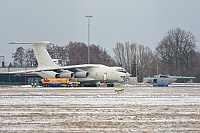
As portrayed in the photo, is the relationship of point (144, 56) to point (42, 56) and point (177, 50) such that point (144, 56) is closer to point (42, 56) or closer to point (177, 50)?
point (177, 50)

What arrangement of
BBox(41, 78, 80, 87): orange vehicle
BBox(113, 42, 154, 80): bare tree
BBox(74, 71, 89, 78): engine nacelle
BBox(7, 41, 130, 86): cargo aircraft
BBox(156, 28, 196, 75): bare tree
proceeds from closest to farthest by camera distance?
BBox(7, 41, 130, 86): cargo aircraft, BBox(41, 78, 80, 87): orange vehicle, BBox(74, 71, 89, 78): engine nacelle, BBox(156, 28, 196, 75): bare tree, BBox(113, 42, 154, 80): bare tree

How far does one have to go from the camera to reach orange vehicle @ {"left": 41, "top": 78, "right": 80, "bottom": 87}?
63.8 metres

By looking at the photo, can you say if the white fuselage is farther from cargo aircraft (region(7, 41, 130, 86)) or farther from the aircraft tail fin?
→ the aircraft tail fin

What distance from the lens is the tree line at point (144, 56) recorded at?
108 m

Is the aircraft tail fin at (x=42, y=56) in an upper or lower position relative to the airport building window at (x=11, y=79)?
upper

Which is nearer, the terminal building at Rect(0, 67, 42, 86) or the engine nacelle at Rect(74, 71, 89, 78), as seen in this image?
the engine nacelle at Rect(74, 71, 89, 78)

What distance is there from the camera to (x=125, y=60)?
127688mm

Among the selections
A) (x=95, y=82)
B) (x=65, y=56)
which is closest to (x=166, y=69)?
(x=65, y=56)

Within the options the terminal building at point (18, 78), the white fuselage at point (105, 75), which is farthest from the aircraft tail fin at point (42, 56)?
the terminal building at point (18, 78)

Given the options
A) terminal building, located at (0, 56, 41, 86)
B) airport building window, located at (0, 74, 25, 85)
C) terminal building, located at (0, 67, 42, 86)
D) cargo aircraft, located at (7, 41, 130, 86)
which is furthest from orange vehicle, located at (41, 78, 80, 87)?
airport building window, located at (0, 74, 25, 85)

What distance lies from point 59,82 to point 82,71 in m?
3.49

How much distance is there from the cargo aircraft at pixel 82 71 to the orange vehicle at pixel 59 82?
105 cm

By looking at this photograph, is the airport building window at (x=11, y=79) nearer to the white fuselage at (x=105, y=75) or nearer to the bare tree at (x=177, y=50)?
the white fuselage at (x=105, y=75)

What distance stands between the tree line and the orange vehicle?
39.1m
